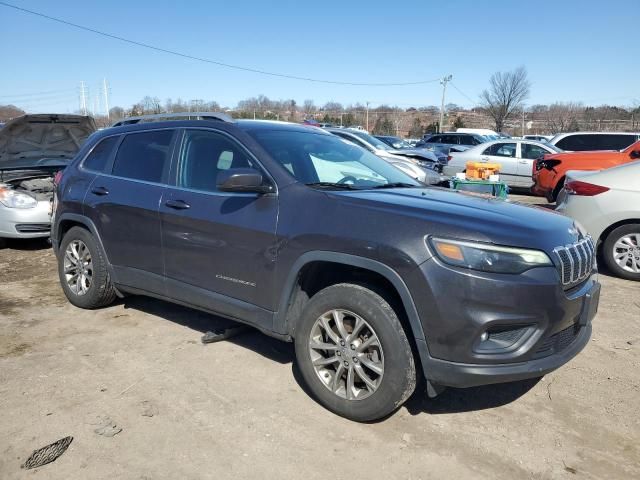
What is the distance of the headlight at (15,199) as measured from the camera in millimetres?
7184

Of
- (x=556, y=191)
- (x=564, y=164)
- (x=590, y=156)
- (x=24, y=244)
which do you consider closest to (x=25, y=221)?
(x=24, y=244)

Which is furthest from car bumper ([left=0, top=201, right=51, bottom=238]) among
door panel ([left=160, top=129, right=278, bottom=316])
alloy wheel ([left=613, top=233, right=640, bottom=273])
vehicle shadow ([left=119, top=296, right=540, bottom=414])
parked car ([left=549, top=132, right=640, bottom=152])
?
parked car ([left=549, top=132, right=640, bottom=152])

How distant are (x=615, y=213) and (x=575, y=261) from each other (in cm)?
373

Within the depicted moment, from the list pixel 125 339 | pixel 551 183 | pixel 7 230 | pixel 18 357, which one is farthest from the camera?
pixel 551 183

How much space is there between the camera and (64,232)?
5141 millimetres

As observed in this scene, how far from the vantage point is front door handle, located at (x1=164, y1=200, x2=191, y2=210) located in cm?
379

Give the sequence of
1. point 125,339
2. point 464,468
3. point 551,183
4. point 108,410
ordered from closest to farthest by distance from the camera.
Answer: point 464,468 < point 108,410 < point 125,339 < point 551,183

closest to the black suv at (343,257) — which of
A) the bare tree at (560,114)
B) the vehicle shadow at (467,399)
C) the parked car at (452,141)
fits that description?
the vehicle shadow at (467,399)

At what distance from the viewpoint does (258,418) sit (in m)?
3.09

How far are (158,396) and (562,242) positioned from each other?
263 centimetres

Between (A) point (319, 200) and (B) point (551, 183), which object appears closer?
(A) point (319, 200)

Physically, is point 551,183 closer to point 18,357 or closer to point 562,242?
point 562,242

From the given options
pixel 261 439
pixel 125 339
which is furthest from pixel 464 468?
pixel 125 339

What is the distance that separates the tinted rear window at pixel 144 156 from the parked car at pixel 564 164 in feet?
26.2
